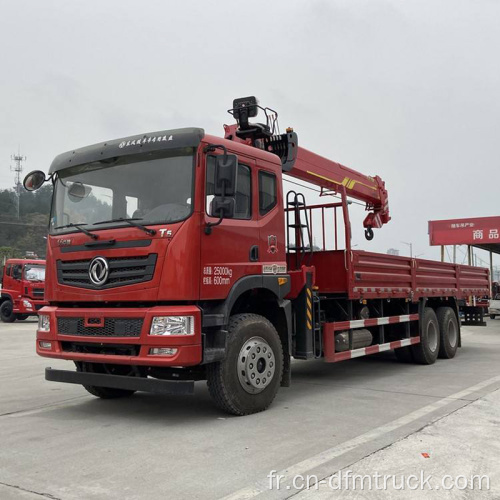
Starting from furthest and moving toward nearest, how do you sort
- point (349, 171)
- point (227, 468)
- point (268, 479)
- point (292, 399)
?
point (349, 171) → point (292, 399) → point (227, 468) → point (268, 479)

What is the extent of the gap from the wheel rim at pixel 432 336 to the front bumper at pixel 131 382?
5.88 m

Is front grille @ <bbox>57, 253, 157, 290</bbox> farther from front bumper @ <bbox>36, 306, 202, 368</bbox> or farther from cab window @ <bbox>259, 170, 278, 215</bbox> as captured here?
cab window @ <bbox>259, 170, 278, 215</bbox>

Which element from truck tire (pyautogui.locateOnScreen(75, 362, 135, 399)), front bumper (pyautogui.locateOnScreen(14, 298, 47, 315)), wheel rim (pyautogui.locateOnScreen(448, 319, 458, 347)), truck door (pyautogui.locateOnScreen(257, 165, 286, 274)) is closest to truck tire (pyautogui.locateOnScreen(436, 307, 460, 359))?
wheel rim (pyautogui.locateOnScreen(448, 319, 458, 347))

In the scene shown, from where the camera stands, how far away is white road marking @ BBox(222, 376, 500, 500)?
3543 millimetres

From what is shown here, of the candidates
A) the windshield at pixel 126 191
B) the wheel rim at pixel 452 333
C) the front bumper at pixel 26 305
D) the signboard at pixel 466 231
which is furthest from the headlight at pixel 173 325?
the signboard at pixel 466 231

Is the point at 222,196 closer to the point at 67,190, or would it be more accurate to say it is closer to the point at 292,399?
the point at 67,190

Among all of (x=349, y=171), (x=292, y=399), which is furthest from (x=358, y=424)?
(x=349, y=171)

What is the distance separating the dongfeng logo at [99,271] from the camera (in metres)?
5.38

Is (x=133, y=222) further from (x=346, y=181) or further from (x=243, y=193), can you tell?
(x=346, y=181)

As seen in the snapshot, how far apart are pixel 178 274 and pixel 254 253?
114 cm

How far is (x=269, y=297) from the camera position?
6215 mm

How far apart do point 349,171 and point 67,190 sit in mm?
4823

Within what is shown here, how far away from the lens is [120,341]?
5207 mm

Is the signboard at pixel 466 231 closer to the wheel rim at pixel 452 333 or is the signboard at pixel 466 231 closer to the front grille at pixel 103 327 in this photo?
the wheel rim at pixel 452 333
